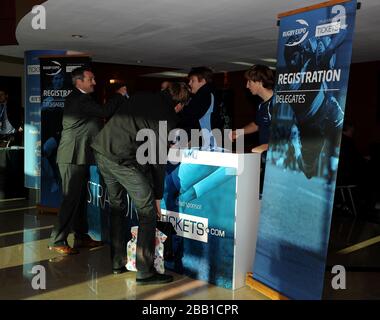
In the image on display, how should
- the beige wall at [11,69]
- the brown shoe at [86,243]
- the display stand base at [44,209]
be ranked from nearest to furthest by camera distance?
the brown shoe at [86,243] → the display stand base at [44,209] → the beige wall at [11,69]

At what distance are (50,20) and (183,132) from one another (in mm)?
1782

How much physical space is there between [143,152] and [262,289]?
1323 mm

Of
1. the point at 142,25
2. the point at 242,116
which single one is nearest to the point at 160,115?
the point at 142,25

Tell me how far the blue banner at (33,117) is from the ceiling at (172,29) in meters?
0.25

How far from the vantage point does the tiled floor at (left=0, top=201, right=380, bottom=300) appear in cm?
316

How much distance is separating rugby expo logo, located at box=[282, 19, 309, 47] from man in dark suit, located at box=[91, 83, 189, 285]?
83 cm

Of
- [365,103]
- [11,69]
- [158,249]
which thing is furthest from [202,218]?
[11,69]

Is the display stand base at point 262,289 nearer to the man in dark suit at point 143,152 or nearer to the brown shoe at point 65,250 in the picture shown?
the man in dark suit at point 143,152

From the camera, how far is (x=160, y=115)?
10.4ft

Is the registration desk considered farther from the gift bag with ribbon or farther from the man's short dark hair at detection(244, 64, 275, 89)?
the man's short dark hair at detection(244, 64, 275, 89)

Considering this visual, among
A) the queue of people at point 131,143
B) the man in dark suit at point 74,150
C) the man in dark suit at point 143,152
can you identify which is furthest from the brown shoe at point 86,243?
the man in dark suit at point 143,152

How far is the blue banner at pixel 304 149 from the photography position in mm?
2684

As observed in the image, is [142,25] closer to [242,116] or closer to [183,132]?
[183,132]

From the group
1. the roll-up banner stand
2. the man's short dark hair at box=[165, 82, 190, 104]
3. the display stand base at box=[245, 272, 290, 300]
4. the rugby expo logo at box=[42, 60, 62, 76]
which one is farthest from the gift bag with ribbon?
the rugby expo logo at box=[42, 60, 62, 76]
